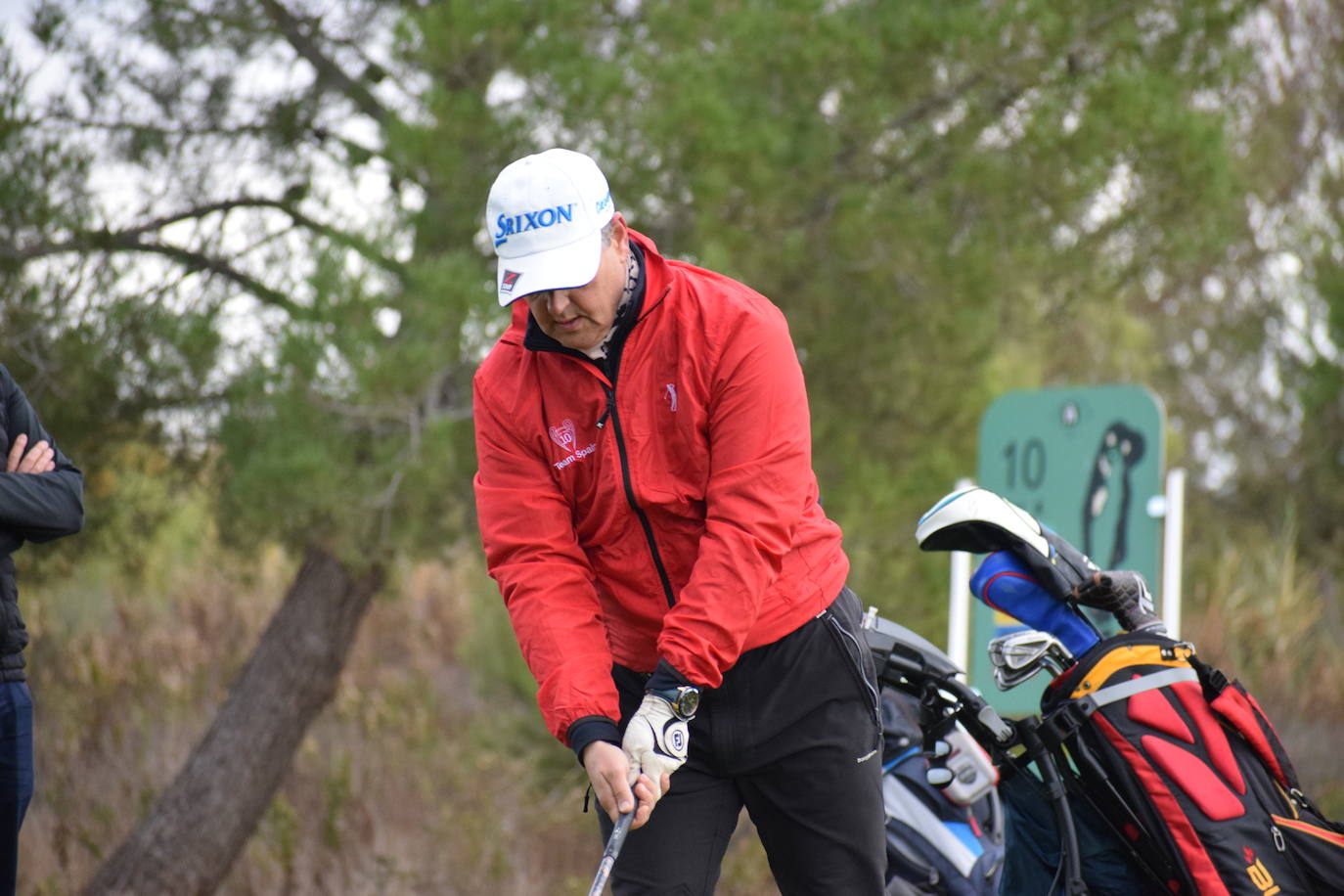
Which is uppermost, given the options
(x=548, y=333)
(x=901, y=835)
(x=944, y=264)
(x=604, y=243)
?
(x=944, y=264)

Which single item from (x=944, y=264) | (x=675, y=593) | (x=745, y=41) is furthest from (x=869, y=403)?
(x=675, y=593)

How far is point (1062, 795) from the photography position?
308 centimetres

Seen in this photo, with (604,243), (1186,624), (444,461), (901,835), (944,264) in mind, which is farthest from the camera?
(1186,624)

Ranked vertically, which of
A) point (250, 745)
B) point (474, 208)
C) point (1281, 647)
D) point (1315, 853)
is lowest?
point (250, 745)

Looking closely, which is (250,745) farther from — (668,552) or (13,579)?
(668,552)

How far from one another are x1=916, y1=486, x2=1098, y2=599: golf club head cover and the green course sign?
1.99 metres

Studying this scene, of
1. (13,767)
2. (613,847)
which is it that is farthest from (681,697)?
(13,767)

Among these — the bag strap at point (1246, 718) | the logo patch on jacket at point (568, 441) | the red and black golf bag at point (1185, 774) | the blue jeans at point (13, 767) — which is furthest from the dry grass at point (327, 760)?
the logo patch on jacket at point (568, 441)

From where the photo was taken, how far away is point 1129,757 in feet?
9.89

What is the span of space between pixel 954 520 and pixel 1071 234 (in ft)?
8.70

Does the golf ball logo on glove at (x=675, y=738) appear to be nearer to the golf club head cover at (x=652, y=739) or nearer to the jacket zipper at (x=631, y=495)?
the golf club head cover at (x=652, y=739)

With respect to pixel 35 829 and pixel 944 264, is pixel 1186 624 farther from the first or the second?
pixel 35 829

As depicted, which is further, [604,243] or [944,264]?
[944,264]

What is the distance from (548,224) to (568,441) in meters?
0.40
